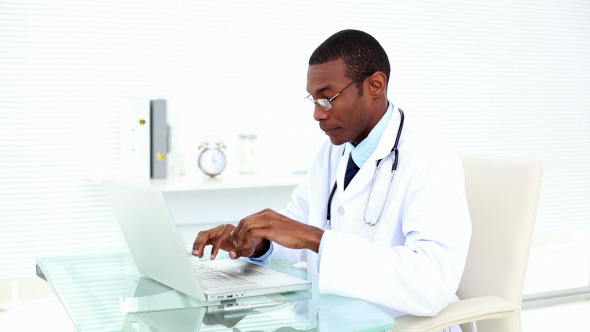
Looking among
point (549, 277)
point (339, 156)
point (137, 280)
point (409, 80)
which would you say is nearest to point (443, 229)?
point (339, 156)

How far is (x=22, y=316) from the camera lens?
10.4ft

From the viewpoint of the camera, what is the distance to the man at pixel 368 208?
1.39 meters

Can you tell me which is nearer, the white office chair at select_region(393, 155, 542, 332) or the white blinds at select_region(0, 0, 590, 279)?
the white office chair at select_region(393, 155, 542, 332)

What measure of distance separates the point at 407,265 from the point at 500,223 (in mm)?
404

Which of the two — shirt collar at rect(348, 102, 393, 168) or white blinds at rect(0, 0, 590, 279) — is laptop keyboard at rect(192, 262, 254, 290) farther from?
white blinds at rect(0, 0, 590, 279)

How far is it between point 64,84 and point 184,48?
0.55m

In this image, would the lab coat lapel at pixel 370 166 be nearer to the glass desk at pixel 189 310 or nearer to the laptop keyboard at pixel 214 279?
the glass desk at pixel 189 310

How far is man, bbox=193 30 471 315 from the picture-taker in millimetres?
1392

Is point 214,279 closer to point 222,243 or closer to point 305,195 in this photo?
point 222,243

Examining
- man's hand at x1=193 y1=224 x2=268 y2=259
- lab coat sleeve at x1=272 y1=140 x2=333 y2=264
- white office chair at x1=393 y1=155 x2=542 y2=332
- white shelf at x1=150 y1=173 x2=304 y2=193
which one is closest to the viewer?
man's hand at x1=193 y1=224 x2=268 y2=259

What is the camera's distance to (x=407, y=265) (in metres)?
1.39

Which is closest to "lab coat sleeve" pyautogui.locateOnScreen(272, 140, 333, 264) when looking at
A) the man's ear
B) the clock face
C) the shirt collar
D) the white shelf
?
the shirt collar

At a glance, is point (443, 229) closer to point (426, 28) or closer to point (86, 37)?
point (86, 37)

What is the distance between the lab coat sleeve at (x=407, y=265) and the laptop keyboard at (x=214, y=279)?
179mm
